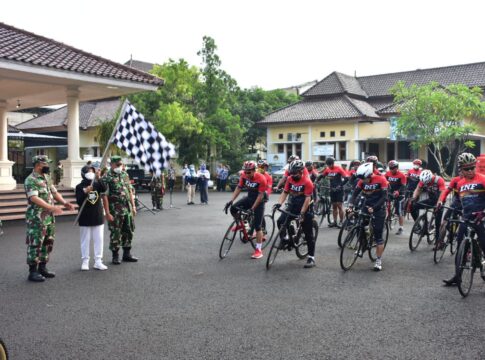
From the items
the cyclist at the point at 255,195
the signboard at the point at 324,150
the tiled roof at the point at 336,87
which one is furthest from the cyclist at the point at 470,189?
the tiled roof at the point at 336,87

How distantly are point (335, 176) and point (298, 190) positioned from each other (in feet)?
17.2

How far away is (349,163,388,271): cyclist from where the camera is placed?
27.6ft

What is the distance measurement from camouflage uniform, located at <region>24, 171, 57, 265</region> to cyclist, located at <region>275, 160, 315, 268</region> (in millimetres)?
3829

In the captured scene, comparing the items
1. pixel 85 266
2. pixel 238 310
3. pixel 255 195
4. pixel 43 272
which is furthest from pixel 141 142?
pixel 238 310

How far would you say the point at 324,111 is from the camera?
4541 cm

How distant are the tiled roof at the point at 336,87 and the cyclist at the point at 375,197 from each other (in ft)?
129

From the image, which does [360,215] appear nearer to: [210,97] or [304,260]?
[304,260]

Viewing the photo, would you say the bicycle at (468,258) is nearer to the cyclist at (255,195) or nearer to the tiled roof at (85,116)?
the cyclist at (255,195)

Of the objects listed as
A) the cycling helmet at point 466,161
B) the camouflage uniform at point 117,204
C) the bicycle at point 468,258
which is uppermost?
the cycling helmet at point 466,161

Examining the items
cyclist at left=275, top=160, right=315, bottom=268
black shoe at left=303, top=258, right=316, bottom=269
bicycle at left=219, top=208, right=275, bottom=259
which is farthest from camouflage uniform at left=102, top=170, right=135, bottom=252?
black shoe at left=303, top=258, right=316, bottom=269

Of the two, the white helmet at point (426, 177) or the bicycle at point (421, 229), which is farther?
the white helmet at point (426, 177)

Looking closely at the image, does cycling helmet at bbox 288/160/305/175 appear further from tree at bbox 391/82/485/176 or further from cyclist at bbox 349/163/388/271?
tree at bbox 391/82/485/176

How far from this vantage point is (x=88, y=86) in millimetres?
18609

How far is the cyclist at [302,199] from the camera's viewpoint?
854cm
